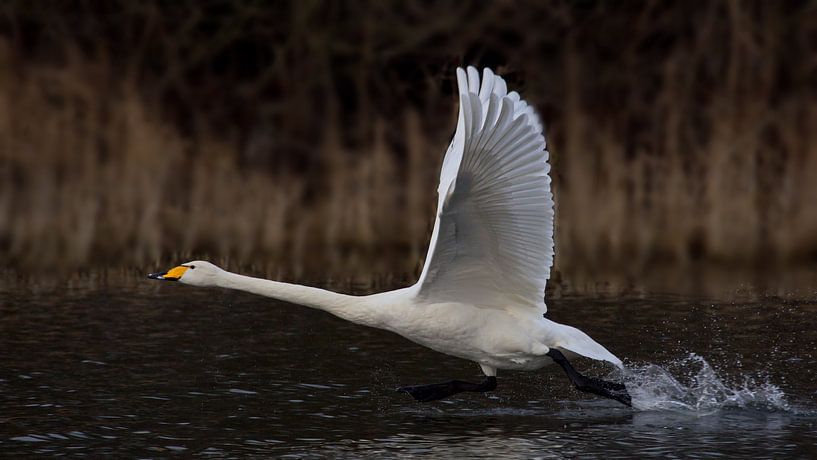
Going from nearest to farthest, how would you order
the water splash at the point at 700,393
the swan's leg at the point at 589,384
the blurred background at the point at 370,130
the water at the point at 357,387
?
1. the water at the point at 357,387
2. the swan's leg at the point at 589,384
3. the water splash at the point at 700,393
4. the blurred background at the point at 370,130

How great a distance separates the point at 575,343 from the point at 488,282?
579mm

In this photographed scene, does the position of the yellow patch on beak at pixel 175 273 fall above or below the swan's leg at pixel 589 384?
above

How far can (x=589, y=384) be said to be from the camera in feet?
26.2

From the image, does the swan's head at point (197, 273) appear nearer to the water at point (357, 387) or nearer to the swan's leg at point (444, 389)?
the water at point (357, 387)

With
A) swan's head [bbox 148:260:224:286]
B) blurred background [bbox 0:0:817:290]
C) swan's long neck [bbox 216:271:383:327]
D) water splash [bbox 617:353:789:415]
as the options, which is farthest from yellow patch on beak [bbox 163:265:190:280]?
blurred background [bbox 0:0:817:290]

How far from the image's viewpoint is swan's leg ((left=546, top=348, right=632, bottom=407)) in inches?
314

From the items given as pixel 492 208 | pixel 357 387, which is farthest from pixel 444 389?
pixel 492 208

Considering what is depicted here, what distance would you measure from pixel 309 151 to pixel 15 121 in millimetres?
4508

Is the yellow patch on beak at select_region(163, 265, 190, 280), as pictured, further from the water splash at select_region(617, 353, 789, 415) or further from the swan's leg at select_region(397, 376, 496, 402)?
the water splash at select_region(617, 353, 789, 415)

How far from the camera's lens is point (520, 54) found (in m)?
18.8

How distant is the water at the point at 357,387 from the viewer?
23.9ft

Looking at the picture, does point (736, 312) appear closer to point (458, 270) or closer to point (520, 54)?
point (458, 270)

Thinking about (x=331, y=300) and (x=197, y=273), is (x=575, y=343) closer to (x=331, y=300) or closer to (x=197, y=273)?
(x=331, y=300)

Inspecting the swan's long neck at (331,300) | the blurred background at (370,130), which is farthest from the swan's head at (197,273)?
the blurred background at (370,130)
